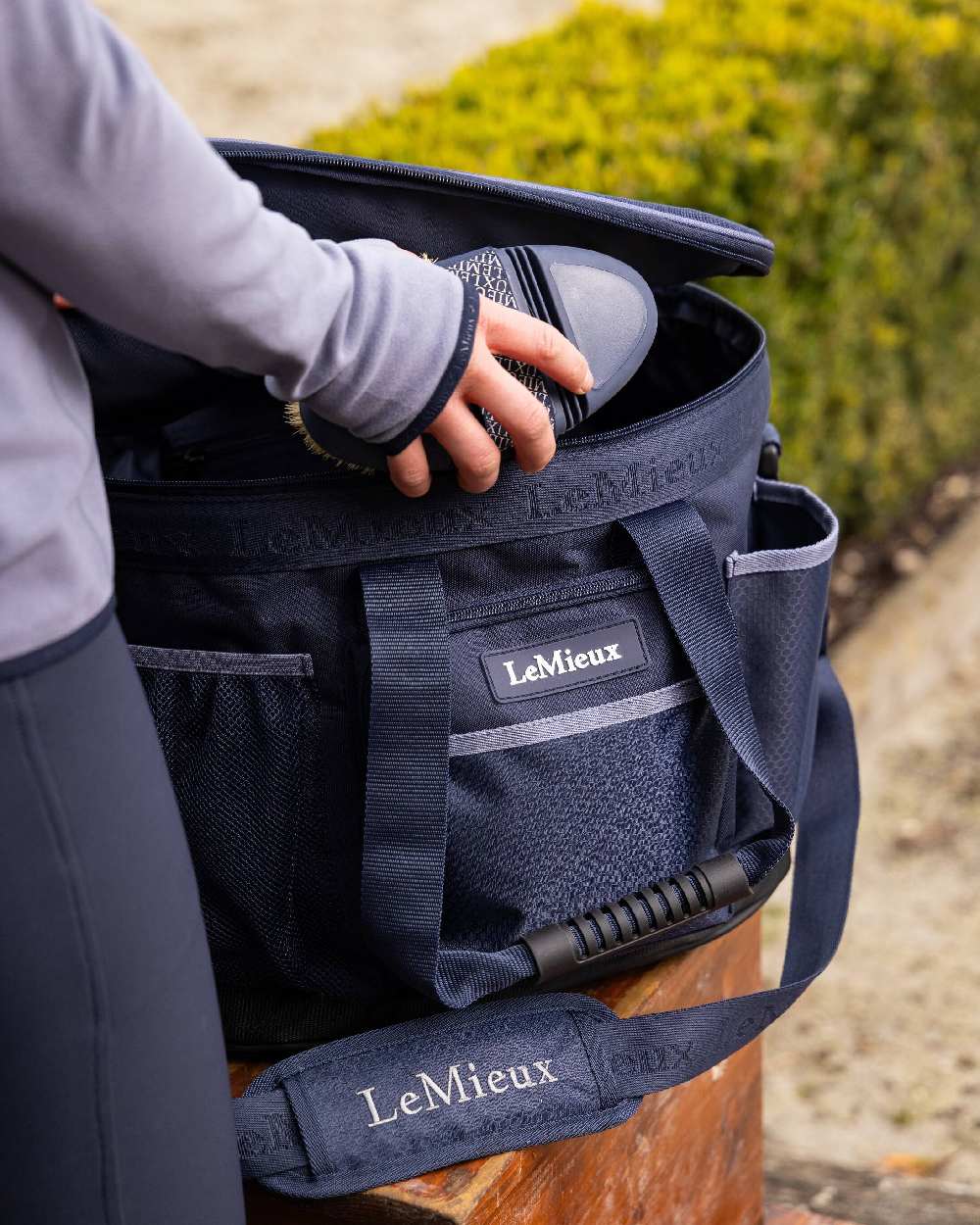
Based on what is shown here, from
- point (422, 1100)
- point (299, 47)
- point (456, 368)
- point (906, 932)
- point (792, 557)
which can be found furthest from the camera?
point (299, 47)

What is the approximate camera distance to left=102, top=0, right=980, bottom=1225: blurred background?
2234mm

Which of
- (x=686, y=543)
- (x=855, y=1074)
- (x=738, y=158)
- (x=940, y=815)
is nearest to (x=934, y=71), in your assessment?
(x=738, y=158)

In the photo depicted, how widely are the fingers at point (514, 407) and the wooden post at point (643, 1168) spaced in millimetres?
533

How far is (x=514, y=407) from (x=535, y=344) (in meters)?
0.06

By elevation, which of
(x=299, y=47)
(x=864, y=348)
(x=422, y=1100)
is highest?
(x=422, y=1100)

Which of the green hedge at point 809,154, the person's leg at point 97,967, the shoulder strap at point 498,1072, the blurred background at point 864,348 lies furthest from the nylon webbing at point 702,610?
the green hedge at point 809,154

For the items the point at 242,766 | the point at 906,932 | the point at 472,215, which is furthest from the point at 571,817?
the point at 906,932

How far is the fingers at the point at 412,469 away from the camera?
0.99 m

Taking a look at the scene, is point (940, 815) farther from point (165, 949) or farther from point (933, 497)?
point (165, 949)

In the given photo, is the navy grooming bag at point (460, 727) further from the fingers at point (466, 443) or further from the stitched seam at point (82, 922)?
the stitched seam at point (82, 922)

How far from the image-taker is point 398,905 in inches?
42.6

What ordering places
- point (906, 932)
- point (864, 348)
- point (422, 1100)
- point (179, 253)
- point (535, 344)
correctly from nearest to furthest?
1. point (179, 253)
2. point (535, 344)
3. point (422, 1100)
4. point (906, 932)
5. point (864, 348)

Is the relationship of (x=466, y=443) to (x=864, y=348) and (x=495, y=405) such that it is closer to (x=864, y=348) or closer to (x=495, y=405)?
(x=495, y=405)

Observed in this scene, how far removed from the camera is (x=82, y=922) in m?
0.83
